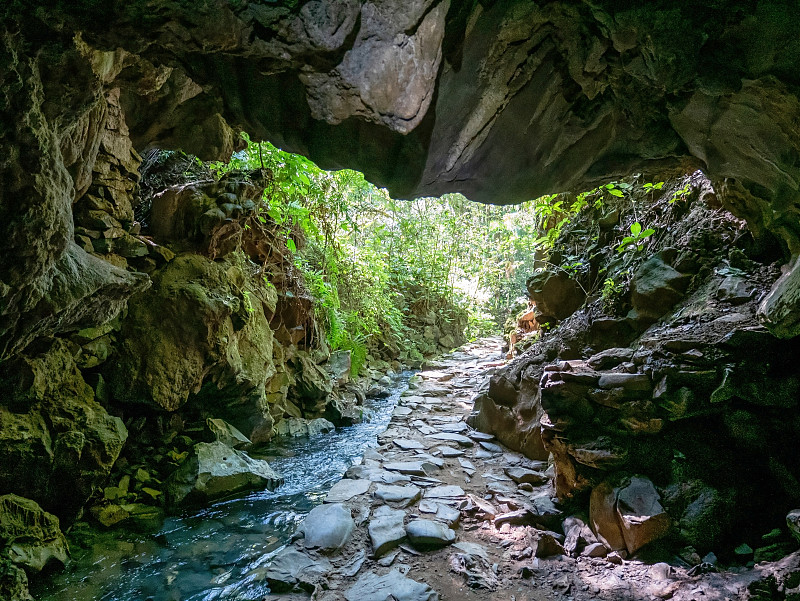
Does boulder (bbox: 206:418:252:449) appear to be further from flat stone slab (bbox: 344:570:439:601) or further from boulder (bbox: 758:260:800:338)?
boulder (bbox: 758:260:800:338)

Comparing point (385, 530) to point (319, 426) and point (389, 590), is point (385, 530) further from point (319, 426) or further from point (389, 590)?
point (319, 426)

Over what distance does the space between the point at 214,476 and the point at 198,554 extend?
38.1 inches

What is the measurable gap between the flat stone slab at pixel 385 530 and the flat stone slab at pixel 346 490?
373 millimetres

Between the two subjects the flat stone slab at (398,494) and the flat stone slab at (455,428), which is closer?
the flat stone slab at (398,494)

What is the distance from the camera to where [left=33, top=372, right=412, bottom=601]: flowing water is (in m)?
2.98

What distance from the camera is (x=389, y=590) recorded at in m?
2.74

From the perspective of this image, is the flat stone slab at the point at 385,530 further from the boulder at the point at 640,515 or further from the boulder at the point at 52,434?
the boulder at the point at 52,434

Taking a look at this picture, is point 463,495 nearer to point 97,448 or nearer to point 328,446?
point 328,446

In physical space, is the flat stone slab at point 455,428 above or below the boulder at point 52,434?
below

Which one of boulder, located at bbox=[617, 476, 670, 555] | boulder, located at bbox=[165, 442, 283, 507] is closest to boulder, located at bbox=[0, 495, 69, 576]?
boulder, located at bbox=[165, 442, 283, 507]

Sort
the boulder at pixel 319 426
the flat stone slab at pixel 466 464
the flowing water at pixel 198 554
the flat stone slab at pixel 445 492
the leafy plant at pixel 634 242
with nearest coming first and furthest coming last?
the flowing water at pixel 198 554 < the flat stone slab at pixel 445 492 < the leafy plant at pixel 634 242 < the flat stone slab at pixel 466 464 < the boulder at pixel 319 426

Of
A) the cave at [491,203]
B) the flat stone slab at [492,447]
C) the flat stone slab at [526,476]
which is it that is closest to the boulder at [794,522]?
the cave at [491,203]

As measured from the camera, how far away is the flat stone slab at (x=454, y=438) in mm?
5387

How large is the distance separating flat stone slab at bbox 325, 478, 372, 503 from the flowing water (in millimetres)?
415
